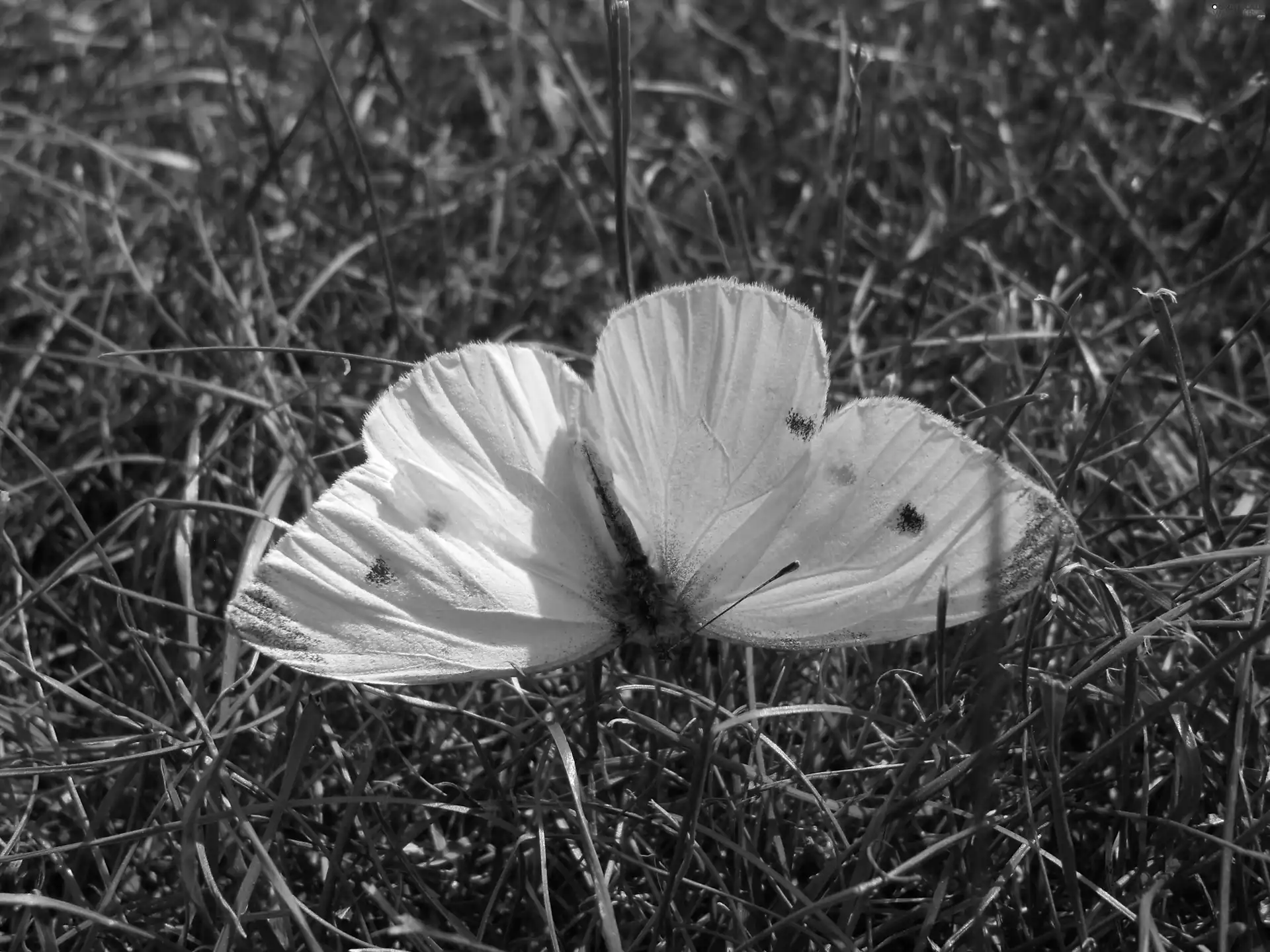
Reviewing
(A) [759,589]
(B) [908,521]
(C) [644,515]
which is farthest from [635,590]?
(B) [908,521]

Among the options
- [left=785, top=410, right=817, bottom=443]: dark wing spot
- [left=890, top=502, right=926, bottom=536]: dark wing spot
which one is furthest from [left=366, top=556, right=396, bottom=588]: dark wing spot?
[left=890, top=502, right=926, bottom=536]: dark wing spot

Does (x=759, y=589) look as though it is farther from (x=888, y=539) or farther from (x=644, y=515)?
(x=644, y=515)

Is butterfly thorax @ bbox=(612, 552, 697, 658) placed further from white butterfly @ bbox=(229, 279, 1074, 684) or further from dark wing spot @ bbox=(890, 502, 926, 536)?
dark wing spot @ bbox=(890, 502, 926, 536)

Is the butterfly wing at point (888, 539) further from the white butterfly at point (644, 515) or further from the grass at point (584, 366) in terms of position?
the grass at point (584, 366)

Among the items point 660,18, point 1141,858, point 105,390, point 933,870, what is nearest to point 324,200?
point 105,390

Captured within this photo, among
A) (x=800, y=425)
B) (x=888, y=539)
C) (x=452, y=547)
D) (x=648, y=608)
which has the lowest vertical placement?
(x=648, y=608)

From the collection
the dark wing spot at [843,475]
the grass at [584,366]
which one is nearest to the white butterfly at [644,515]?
the dark wing spot at [843,475]

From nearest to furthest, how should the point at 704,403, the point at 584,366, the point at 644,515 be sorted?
the point at 704,403 < the point at 644,515 < the point at 584,366
